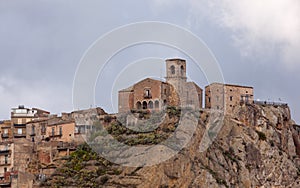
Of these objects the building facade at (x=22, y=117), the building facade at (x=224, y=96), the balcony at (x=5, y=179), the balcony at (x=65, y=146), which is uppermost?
the building facade at (x=224, y=96)

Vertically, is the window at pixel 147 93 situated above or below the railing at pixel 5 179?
above

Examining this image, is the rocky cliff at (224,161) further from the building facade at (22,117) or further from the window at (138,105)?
the building facade at (22,117)

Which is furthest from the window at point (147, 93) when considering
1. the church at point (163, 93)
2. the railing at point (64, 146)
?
the railing at point (64, 146)

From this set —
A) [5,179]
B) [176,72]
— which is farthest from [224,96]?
[5,179]

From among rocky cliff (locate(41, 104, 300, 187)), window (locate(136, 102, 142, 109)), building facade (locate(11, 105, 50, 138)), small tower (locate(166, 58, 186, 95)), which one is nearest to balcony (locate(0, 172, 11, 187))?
rocky cliff (locate(41, 104, 300, 187))

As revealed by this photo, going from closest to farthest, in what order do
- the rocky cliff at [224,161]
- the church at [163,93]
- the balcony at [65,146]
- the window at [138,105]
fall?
the rocky cliff at [224,161], the balcony at [65,146], the church at [163,93], the window at [138,105]

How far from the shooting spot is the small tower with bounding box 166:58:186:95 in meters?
109

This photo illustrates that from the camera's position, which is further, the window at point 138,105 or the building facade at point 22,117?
the building facade at point 22,117

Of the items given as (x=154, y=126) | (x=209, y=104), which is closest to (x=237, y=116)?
(x=209, y=104)

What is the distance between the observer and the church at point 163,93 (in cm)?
10725

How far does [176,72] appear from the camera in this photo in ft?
359

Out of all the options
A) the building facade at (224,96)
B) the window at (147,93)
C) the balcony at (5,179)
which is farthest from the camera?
the building facade at (224,96)

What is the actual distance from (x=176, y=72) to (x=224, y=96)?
22.2 ft

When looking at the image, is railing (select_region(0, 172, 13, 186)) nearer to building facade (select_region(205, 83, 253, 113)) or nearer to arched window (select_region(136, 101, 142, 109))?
arched window (select_region(136, 101, 142, 109))
